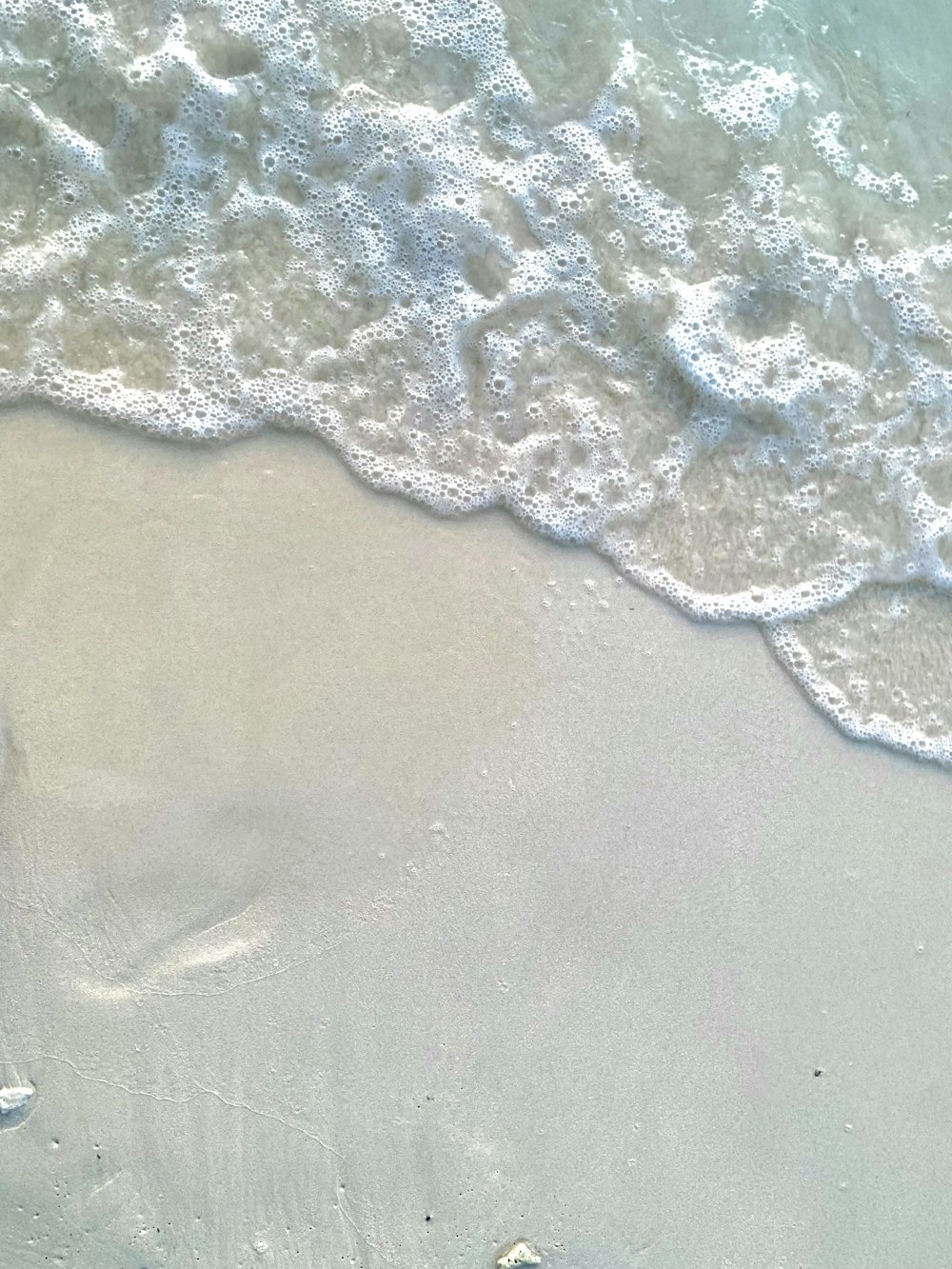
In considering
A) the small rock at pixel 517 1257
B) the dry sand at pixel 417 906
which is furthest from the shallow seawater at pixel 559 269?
the small rock at pixel 517 1257

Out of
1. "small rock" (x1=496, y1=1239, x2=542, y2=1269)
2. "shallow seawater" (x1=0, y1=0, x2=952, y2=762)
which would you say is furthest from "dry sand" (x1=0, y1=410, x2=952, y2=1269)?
"shallow seawater" (x1=0, y1=0, x2=952, y2=762)

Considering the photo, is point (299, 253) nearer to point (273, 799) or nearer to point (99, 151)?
point (99, 151)

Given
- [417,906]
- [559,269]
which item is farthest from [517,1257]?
[559,269]

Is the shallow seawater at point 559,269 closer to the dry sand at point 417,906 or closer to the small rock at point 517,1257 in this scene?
the dry sand at point 417,906

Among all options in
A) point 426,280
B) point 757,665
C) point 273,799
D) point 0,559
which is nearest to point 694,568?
point 757,665

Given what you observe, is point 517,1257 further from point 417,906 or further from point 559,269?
point 559,269

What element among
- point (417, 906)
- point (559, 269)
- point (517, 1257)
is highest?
point (559, 269)
